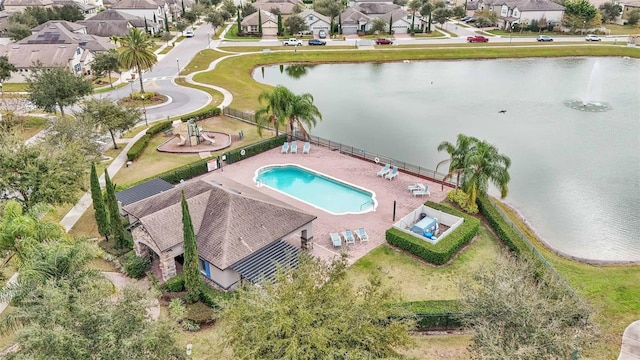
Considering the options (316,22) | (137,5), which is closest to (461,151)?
(316,22)

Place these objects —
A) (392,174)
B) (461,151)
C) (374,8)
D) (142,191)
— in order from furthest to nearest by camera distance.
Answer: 1. (374,8)
2. (392,174)
3. (142,191)
4. (461,151)

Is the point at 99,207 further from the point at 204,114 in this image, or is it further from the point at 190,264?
the point at 204,114

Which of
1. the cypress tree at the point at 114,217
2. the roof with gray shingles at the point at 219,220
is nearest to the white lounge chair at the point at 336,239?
the roof with gray shingles at the point at 219,220

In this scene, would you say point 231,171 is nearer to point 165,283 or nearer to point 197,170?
point 197,170

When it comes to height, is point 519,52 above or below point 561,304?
above

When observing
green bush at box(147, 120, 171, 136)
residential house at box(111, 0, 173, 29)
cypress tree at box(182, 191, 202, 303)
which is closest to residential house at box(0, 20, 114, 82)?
green bush at box(147, 120, 171, 136)

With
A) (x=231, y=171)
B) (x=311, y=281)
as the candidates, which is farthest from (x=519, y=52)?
(x=311, y=281)
